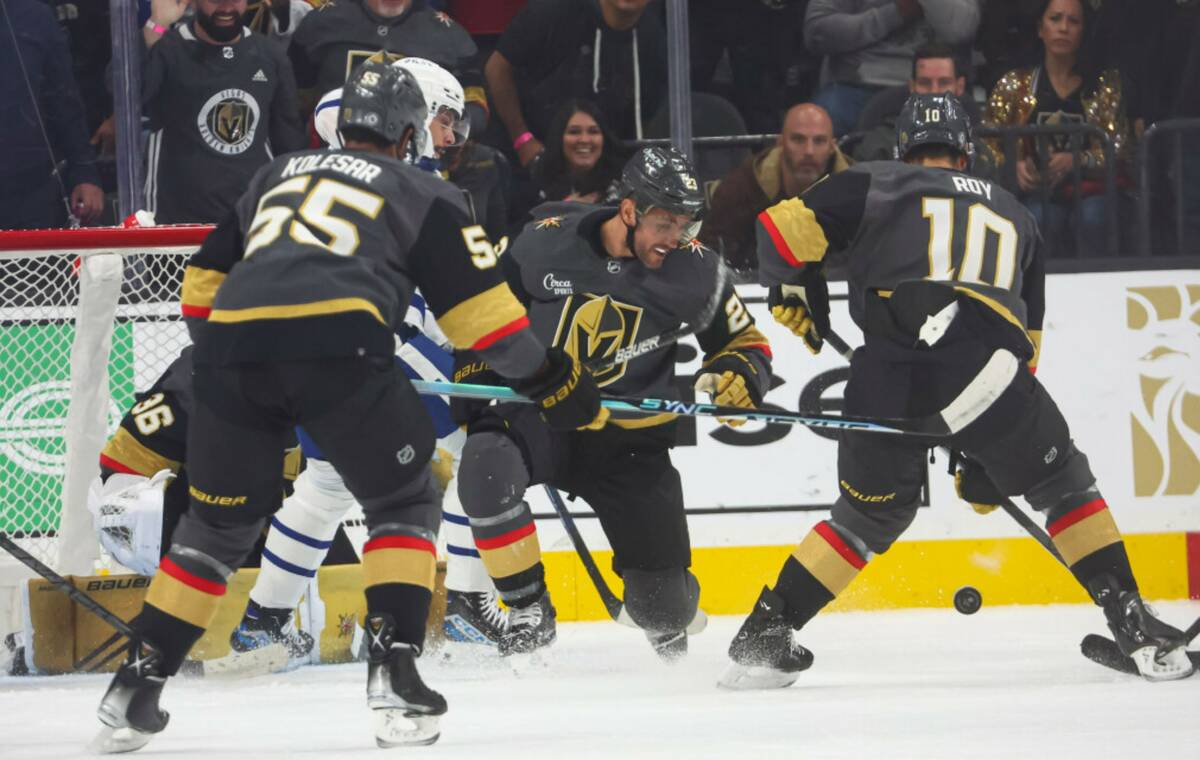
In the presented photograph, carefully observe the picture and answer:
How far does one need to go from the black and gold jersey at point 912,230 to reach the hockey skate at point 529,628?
0.99m

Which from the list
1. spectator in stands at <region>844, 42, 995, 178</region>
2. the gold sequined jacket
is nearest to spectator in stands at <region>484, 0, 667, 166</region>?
spectator in stands at <region>844, 42, 995, 178</region>

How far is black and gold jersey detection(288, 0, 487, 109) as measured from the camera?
5.57m

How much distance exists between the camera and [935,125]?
12.9 feet

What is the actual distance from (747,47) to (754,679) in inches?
113

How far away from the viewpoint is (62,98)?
556 cm

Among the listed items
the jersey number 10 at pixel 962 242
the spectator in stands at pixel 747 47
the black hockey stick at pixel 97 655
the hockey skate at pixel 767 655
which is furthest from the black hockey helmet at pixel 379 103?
the spectator in stands at pixel 747 47

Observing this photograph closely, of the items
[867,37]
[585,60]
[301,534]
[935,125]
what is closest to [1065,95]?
[867,37]

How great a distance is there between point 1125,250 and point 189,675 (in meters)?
3.01

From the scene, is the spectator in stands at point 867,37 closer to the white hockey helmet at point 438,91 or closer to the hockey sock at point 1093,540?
the white hockey helmet at point 438,91

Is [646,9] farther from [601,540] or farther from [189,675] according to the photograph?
[189,675]

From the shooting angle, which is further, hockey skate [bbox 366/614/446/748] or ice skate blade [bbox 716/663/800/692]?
ice skate blade [bbox 716/663/800/692]

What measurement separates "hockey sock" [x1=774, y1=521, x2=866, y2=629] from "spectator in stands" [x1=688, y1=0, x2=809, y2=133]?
8.33 feet

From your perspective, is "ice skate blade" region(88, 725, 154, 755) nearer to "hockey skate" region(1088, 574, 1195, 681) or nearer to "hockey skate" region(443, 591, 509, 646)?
"hockey skate" region(443, 591, 509, 646)

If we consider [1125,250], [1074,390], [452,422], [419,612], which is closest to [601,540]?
[452,422]
